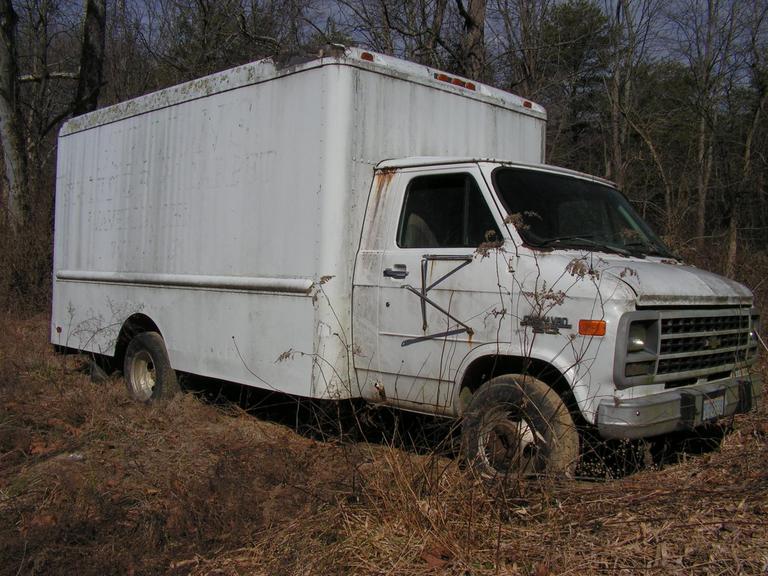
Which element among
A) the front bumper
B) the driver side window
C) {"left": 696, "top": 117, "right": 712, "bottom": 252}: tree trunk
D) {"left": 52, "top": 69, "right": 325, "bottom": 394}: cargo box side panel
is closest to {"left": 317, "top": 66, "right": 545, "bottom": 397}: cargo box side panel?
{"left": 52, "top": 69, "right": 325, "bottom": 394}: cargo box side panel

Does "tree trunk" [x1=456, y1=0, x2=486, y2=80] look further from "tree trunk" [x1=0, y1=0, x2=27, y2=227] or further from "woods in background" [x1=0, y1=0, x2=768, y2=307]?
"tree trunk" [x1=0, y1=0, x2=27, y2=227]

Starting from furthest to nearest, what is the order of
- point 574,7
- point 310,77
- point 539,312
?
point 574,7
point 310,77
point 539,312

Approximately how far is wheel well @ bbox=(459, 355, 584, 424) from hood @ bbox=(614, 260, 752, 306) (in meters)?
0.68

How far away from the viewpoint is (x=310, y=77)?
5.52m

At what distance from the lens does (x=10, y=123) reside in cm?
1486

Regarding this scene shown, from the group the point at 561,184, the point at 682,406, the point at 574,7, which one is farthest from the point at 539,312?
the point at 574,7

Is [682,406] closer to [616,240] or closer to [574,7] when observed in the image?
[616,240]

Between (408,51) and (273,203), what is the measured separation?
8763 mm

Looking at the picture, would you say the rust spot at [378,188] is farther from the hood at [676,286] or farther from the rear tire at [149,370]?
the rear tire at [149,370]

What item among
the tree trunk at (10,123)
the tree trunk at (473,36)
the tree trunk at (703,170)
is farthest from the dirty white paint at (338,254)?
the tree trunk at (703,170)

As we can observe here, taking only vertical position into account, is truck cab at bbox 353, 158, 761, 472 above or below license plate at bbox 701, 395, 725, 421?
above

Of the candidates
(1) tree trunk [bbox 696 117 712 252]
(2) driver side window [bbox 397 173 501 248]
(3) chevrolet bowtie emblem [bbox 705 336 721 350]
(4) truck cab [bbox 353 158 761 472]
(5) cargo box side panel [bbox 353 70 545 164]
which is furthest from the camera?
(1) tree trunk [bbox 696 117 712 252]

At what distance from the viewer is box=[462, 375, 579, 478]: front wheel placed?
4215 millimetres

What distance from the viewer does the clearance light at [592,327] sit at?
13.6ft
